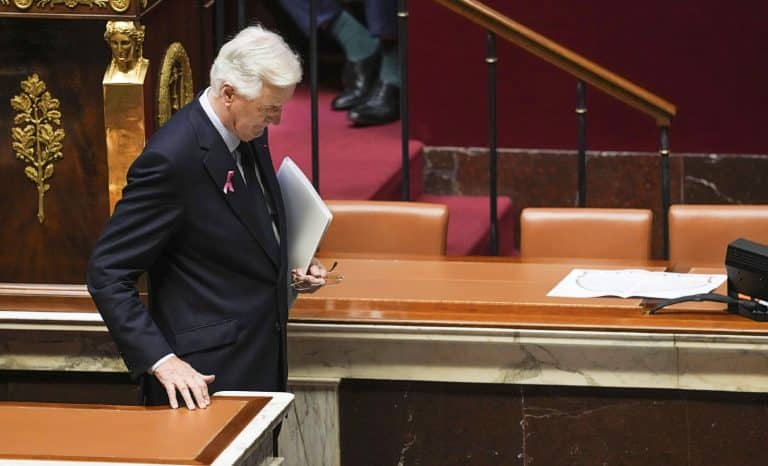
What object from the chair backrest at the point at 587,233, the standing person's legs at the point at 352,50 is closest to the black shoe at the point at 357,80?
the standing person's legs at the point at 352,50

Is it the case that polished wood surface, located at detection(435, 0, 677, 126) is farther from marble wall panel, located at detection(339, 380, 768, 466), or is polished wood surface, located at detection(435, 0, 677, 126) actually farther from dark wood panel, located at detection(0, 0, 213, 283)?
marble wall panel, located at detection(339, 380, 768, 466)

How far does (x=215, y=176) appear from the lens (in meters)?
3.03

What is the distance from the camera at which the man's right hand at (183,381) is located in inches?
108

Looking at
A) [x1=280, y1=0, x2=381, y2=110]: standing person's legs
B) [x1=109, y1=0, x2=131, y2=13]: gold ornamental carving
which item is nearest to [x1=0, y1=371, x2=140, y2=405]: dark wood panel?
[x1=109, y1=0, x2=131, y2=13]: gold ornamental carving

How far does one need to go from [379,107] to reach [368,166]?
0.58m

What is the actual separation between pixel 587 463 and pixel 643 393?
0.21m

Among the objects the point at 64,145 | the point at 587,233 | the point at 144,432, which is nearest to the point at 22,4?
the point at 64,145

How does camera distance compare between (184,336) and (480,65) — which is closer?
(184,336)

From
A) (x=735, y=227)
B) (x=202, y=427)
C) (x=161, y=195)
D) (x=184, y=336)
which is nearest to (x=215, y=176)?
(x=161, y=195)

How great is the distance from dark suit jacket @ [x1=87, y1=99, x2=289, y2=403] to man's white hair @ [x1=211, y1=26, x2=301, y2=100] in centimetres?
14

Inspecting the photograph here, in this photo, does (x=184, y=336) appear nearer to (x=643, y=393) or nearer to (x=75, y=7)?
(x=75, y=7)

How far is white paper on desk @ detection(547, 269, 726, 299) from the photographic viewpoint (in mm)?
3596

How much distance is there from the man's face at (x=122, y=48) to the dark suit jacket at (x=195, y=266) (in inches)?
15.5

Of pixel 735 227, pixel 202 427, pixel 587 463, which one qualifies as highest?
pixel 735 227
